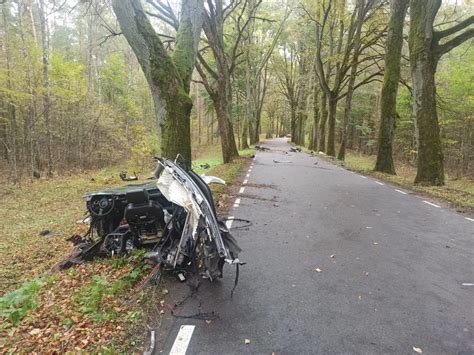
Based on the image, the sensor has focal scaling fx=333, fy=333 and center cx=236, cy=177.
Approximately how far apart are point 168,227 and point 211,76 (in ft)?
75.0

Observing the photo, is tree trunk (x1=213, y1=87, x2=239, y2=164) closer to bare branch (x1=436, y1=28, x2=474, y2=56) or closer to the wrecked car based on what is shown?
bare branch (x1=436, y1=28, x2=474, y2=56)

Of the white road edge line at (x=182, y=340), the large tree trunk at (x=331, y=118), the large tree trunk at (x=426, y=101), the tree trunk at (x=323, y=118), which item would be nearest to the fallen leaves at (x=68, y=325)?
the white road edge line at (x=182, y=340)

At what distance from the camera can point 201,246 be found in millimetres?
3889

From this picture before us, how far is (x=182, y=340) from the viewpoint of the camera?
3.17m

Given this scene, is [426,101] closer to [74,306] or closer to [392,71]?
[392,71]

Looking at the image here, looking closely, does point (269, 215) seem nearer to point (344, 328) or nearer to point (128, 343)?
point (344, 328)

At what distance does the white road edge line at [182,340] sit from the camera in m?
3.00

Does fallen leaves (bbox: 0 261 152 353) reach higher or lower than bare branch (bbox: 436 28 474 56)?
lower

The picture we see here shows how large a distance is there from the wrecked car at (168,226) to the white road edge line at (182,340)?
2.15 feet

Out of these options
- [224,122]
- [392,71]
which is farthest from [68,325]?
[392,71]

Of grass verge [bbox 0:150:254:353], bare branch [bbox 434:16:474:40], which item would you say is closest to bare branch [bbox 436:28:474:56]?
bare branch [bbox 434:16:474:40]

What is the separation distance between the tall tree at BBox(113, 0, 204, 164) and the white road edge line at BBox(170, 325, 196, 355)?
538 centimetres

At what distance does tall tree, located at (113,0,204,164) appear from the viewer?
298 inches

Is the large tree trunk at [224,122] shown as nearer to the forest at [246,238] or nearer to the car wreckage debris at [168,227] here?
the forest at [246,238]
